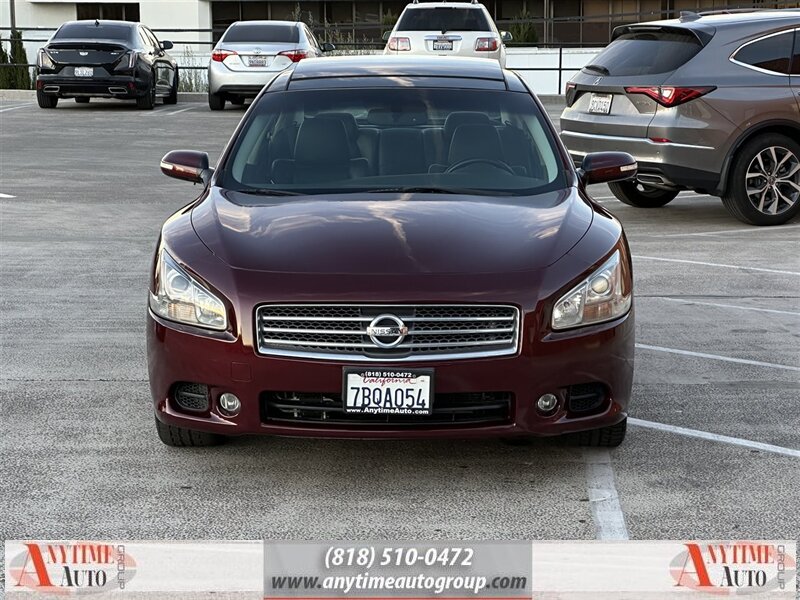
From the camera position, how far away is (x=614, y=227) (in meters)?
5.82

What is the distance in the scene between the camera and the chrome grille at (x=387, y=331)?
198 inches

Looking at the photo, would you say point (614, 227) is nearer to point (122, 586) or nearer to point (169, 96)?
point (122, 586)

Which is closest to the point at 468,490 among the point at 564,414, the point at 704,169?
the point at 564,414

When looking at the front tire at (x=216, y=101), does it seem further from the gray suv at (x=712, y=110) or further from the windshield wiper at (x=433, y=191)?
the windshield wiper at (x=433, y=191)

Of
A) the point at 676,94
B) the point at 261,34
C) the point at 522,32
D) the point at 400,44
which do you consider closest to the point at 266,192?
the point at 676,94

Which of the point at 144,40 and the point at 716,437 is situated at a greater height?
the point at 716,437

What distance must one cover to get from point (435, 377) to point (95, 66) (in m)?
20.2

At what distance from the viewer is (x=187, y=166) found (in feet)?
21.8

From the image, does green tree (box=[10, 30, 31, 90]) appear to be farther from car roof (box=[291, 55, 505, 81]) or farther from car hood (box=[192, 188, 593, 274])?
car hood (box=[192, 188, 593, 274])

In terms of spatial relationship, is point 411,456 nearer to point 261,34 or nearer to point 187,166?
point 187,166

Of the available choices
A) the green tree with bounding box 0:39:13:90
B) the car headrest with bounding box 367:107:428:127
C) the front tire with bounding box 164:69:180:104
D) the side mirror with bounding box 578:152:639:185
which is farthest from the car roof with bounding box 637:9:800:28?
the green tree with bounding box 0:39:13:90

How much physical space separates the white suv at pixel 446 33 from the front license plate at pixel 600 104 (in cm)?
1095

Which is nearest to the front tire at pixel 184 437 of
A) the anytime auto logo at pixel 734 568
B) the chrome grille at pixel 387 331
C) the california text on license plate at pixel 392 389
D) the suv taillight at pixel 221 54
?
the chrome grille at pixel 387 331

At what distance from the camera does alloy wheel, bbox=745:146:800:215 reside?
11.6 metres
